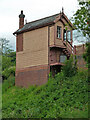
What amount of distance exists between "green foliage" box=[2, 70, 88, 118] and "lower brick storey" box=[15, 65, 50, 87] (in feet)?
3.20

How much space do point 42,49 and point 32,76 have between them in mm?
3716

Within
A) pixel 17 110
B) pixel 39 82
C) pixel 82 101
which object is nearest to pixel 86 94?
pixel 82 101

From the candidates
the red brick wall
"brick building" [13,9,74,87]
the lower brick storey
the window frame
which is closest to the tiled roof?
"brick building" [13,9,74,87]

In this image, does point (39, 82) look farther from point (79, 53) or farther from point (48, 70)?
point (79, 53)

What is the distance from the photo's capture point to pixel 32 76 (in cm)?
3572

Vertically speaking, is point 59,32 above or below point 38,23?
below

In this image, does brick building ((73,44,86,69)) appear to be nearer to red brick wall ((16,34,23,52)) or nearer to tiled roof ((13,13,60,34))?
tiled roof ((13,13,60,34))

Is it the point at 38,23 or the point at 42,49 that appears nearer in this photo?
the point at 42,49

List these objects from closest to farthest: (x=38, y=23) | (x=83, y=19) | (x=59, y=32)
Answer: (x=83, y=19)
(x=59, y=32)
(x=38, y=23)

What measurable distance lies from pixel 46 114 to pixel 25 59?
498 inches

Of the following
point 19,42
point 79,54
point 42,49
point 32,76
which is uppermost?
point 19,42

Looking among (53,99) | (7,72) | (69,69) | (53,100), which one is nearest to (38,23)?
(69,69)

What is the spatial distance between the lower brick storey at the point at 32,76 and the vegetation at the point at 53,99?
0.91m

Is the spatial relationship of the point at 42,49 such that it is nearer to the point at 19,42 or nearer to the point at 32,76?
the point at 32,76
